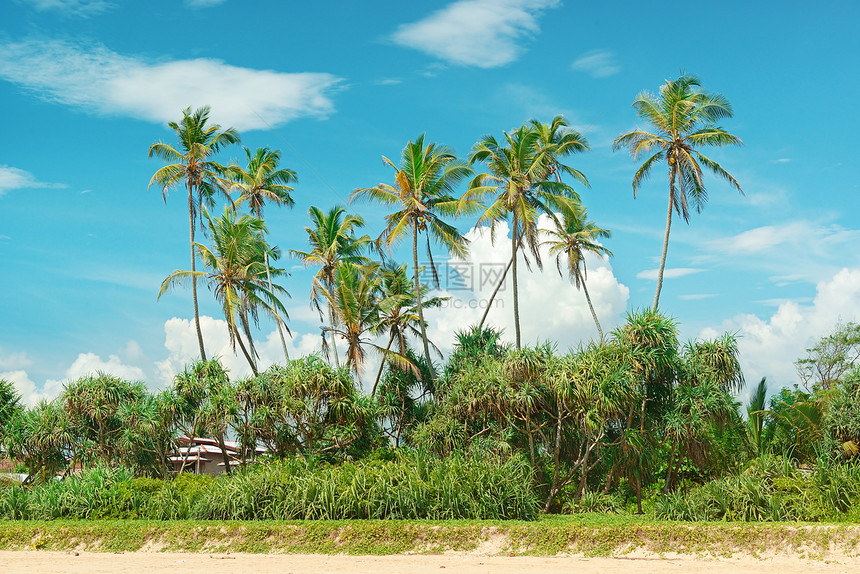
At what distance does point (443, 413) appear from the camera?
22.3 meters

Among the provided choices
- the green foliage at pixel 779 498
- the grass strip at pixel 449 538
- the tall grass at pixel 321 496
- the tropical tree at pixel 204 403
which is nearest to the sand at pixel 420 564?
the grass strip at pixel 449 538

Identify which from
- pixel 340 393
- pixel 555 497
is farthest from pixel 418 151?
pixel 555 497

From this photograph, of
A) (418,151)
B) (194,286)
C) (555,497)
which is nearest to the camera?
(555,497)

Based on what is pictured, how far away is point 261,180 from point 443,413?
716 inches

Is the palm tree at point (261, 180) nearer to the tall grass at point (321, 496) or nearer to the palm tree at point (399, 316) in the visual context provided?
the palm tree at point (399, 316)

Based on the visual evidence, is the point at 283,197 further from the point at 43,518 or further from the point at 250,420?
the point at 43,518

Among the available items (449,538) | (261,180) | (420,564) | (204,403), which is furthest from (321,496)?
(261,180)

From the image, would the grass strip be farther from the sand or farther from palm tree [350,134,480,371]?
palm tree [350,134,480,371]

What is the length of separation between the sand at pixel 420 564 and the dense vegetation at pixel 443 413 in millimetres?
2636

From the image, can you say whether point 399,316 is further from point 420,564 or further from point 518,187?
point 420,564

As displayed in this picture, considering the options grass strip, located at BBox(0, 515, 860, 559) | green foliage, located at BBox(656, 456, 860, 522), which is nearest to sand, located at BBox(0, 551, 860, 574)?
grass strip, located at BBox(0, 515, 860, 559)

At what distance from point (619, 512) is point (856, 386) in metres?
7.03

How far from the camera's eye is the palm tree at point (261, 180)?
34.9 m

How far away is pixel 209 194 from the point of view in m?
33.3
